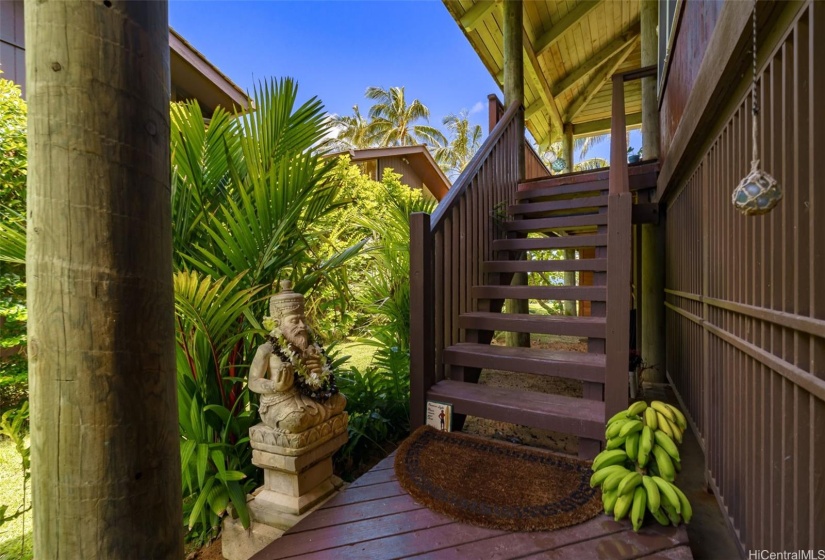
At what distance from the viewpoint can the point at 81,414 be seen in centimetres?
66

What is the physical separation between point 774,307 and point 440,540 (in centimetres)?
132

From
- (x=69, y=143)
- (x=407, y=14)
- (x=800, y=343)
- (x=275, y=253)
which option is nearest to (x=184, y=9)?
(x=275, y=253)

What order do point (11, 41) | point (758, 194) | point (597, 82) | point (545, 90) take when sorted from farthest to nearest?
point (597, 82) → point (545, 90) → point (11, 41) → point (758, 194)

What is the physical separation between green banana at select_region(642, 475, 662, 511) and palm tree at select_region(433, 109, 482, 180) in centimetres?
2161

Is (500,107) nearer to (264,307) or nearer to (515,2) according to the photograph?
(515,2)

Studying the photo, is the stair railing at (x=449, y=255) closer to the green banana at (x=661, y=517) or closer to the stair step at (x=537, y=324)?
the stair step at (x=537, y=324)

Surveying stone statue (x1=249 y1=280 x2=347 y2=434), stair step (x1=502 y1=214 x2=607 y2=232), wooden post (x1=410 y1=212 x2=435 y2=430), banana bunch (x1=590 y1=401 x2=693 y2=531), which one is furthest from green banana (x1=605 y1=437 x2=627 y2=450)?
stair step (x1=502 y1=214 x2=607 y2=232)

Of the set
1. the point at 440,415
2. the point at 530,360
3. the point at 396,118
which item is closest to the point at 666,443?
the point at 530,360

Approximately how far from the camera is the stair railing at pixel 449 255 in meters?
2.37

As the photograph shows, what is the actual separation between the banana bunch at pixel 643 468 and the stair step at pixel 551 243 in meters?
1.57

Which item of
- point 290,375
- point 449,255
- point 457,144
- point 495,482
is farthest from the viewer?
point 457,144

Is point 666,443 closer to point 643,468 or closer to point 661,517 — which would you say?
point 643,468

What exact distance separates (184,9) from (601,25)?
21.9 ft

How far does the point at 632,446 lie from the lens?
5.14ft
